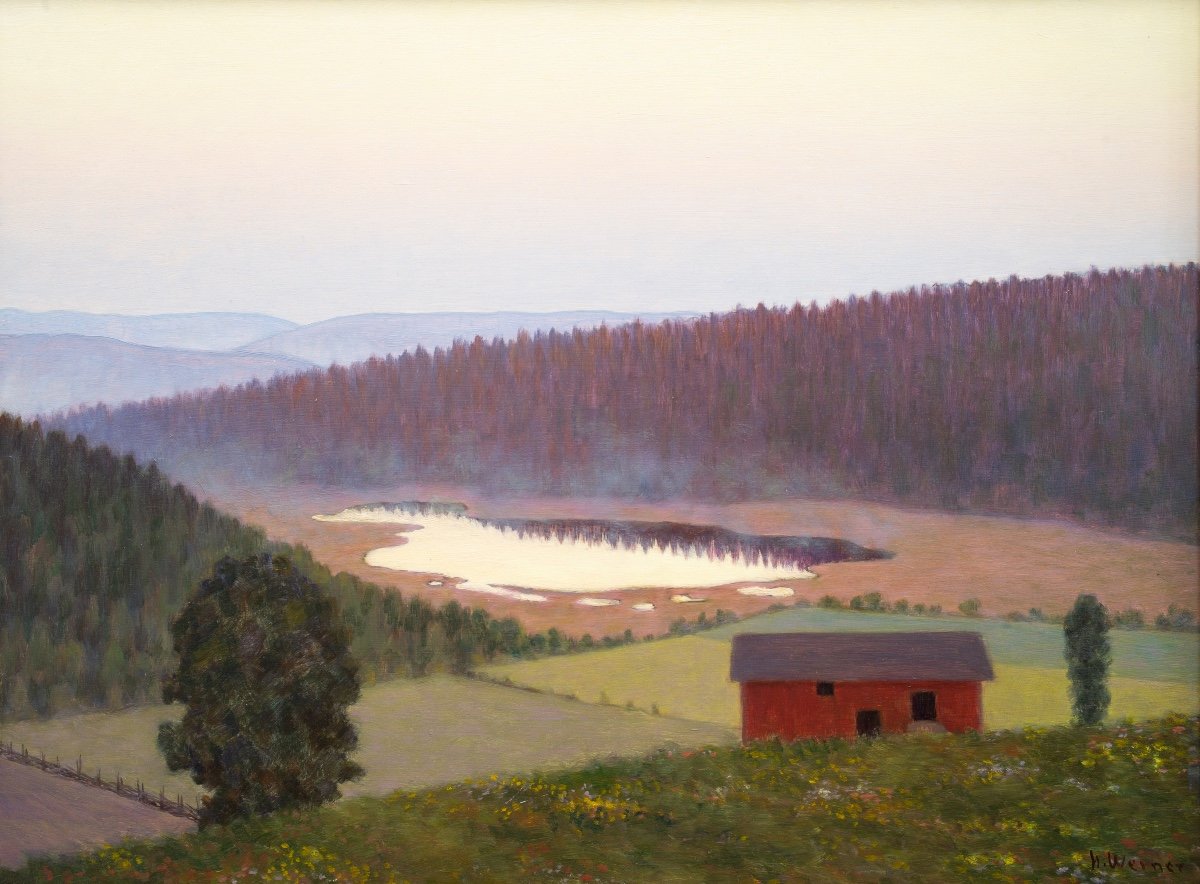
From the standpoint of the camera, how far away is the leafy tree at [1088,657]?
8.73 meters

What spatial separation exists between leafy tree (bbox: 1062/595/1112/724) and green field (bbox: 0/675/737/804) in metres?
2.76

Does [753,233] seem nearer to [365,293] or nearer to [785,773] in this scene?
[365,293]

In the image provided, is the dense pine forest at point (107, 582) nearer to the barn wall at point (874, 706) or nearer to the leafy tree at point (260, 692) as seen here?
the leafy tree at point (260, 692)

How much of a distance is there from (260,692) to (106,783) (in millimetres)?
1315

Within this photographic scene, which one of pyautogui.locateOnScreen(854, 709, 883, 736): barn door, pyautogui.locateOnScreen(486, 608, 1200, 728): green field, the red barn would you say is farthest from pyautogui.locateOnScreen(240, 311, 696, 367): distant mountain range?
pyautogui.locateOnScreen(854, 709, 883, 736): barn door

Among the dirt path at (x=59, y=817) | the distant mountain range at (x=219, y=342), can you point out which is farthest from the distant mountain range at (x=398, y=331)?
the dirt path at (x=59, y=817)

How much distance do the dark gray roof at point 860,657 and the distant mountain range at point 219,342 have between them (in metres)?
2.82

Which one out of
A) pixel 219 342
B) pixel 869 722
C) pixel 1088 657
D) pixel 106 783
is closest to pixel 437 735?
pixel 106 783

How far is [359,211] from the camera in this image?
909 cm

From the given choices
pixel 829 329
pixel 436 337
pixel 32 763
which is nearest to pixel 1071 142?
pixel 829 329

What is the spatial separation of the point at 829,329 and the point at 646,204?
1850 millimetres

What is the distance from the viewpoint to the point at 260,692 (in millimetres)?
8672

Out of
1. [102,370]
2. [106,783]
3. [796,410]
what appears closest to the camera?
[106,783]
